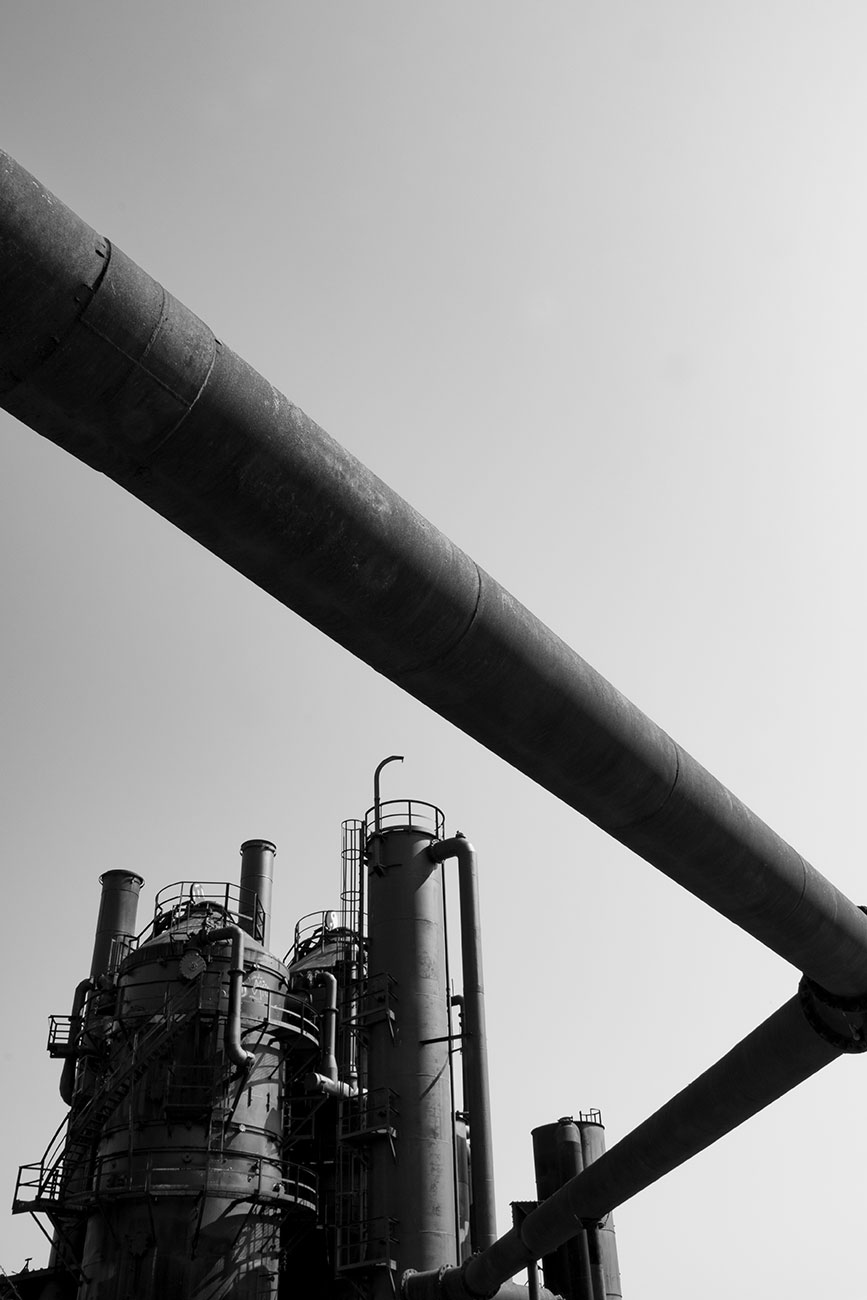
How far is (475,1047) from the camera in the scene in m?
19.8

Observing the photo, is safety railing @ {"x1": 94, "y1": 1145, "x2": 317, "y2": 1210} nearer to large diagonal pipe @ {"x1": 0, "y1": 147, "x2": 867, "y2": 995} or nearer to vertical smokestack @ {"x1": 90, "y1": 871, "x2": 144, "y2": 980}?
→ vertical smokestack @ {"x1": 90, "y1": 871, "x2": 144, "y2": 980}

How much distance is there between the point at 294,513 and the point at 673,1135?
378 inches

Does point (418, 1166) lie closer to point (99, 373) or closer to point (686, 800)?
point (686, 800)

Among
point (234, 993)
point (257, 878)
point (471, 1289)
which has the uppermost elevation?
point (257, 878)

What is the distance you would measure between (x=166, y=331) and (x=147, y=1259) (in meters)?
19.5

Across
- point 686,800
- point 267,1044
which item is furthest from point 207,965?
point 686,800

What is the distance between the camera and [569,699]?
248 inches

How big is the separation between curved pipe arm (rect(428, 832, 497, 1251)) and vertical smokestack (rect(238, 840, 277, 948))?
25.7 feet

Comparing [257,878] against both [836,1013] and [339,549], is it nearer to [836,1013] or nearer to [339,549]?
[836,1013]

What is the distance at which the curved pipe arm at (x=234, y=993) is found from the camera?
20.7m

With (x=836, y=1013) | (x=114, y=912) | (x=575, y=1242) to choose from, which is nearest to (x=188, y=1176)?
(x=575, y=1242)

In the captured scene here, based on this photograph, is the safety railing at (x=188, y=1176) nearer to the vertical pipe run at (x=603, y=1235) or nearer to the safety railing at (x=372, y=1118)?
the safety railing at (x=372, y=1118)

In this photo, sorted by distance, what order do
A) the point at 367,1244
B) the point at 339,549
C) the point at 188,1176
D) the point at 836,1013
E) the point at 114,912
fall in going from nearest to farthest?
the point at 339,549, the point at 836,1013, the point at 367,1244, the point at 188,1176, the point at 114,912

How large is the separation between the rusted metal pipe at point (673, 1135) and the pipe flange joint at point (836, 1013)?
0.09 metres
